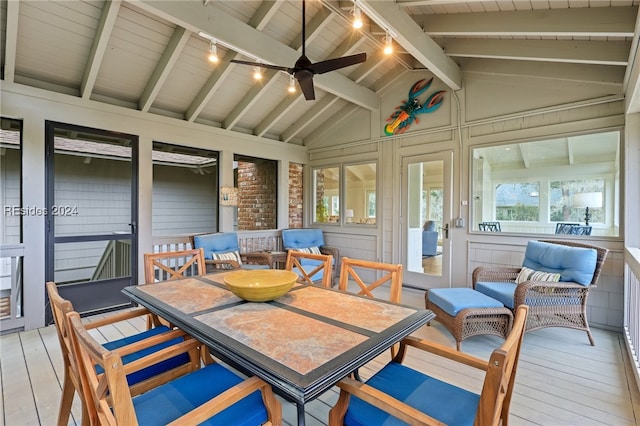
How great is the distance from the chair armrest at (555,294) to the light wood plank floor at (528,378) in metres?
0.45

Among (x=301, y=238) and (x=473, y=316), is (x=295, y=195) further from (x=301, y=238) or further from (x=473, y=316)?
(x=473, y=316)

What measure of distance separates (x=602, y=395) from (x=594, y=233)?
2051mm

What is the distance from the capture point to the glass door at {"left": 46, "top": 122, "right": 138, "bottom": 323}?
375 centimetres

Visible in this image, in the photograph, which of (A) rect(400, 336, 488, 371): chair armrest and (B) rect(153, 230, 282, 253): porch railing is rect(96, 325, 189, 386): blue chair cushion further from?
(B) rect(153, 230, 282, 253): porch railing

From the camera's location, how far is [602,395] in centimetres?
226

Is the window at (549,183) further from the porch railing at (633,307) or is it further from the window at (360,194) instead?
the window at (360,194)

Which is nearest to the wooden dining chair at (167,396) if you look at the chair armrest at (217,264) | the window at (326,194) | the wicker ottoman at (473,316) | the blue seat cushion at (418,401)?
the blue seat cushion at (418,401)

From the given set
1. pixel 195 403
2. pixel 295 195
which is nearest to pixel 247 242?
pixel 295 195

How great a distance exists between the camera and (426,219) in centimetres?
497

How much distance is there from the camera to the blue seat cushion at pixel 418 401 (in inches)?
50.9

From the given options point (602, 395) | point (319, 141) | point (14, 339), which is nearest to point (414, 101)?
point (319, 141)

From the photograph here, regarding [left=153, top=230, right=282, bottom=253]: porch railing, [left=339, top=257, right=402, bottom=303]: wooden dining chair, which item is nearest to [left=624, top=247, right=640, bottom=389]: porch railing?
[left=339, top=257, right=402, bottom=303]: wooden dining chair

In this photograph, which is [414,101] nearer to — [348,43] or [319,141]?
[348,43]

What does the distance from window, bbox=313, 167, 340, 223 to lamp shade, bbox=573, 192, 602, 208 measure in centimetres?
361
